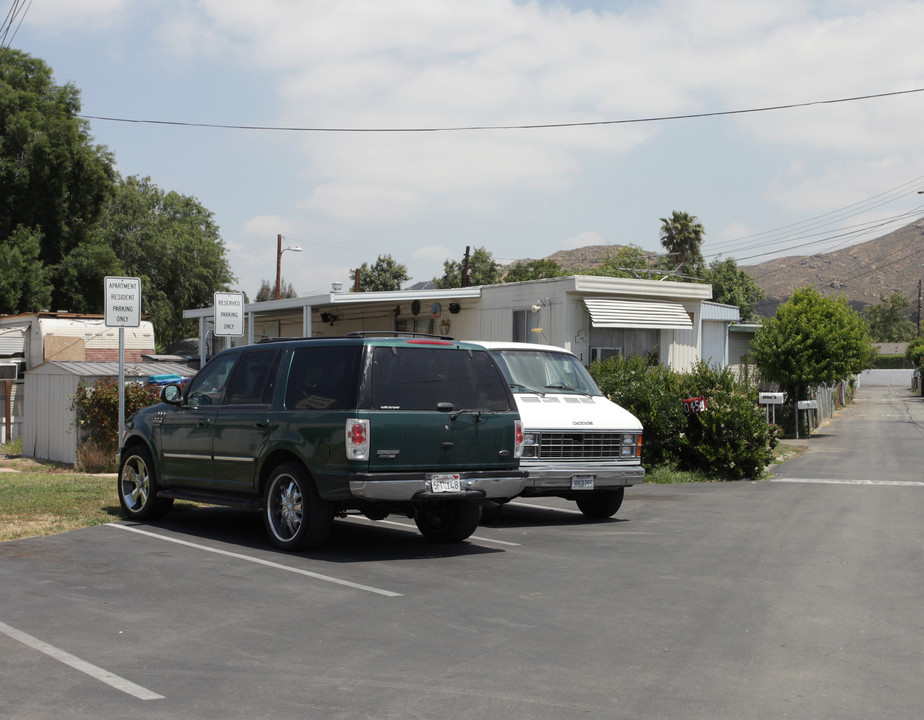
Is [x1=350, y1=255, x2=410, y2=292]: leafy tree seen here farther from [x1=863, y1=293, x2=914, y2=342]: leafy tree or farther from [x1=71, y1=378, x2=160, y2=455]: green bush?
[x1=863, y1=293, x2=914, y2=342]: leafy tree

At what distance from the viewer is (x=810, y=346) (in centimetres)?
3659

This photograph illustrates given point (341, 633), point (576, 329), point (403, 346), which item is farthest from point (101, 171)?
point (341, 633)

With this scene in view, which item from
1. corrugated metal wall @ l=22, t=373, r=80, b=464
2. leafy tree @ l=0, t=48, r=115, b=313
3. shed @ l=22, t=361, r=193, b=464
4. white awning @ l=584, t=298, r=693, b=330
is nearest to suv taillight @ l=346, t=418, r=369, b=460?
shed @ l=22, t=361, r=193, b=464

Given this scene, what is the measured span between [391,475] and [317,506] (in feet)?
2.54

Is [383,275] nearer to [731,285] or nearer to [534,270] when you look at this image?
[534,270]

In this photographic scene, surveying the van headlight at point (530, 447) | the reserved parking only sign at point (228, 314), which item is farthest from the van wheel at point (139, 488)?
the reserved parking only sign at point (228, 314)

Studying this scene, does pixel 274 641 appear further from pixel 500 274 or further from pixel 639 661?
pixel 500 274

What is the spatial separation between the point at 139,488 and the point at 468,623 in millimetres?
6045

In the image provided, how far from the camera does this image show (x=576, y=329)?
23.5m

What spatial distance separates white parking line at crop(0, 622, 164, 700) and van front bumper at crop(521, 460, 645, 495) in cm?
629

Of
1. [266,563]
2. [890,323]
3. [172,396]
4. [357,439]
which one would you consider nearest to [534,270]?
[890,323]

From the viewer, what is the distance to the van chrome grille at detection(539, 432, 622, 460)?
12273 mm

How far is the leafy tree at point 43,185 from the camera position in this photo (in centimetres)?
4125

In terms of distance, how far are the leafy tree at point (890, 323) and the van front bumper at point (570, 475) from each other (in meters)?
114
